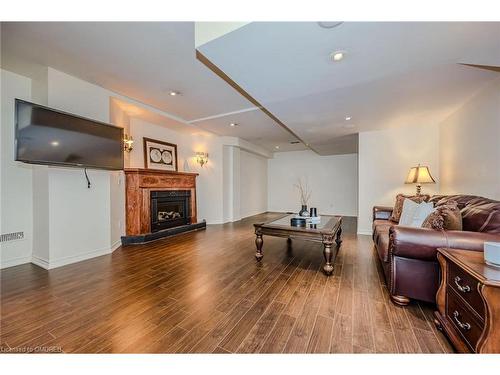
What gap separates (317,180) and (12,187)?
803cm

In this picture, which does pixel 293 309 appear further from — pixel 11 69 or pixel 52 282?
pixel 11 69

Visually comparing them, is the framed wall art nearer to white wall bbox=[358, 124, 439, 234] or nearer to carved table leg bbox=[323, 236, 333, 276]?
carved table leg bbox=[323, 236, 333, 276]

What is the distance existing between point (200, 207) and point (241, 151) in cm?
246

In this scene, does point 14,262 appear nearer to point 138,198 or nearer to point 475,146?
point 138,198

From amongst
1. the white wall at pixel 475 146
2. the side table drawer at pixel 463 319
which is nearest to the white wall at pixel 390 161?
the white wall at pixel 475 146

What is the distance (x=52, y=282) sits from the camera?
2289 mm

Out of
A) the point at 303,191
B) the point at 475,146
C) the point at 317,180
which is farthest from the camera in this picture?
the point at 303,191

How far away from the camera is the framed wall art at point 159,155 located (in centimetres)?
457

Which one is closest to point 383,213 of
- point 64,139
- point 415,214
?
point 415,214

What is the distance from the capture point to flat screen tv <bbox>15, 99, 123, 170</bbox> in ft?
7.45

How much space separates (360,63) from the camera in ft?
6.29

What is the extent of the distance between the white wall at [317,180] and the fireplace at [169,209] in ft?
15.1

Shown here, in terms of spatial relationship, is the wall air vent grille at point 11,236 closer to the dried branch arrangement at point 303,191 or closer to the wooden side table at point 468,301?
the wooden side table at point 468,301
